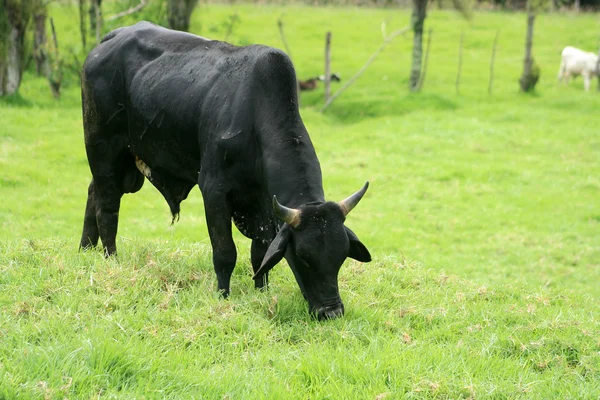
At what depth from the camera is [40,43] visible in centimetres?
2100

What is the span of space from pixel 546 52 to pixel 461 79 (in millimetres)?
6663

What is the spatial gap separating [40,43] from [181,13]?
5201 mm

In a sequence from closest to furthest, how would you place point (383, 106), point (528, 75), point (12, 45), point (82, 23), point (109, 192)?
point (109, 192), point (12, 45), point (82, 23), point (383, 106), point (528, 75)

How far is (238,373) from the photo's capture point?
4.50 meters

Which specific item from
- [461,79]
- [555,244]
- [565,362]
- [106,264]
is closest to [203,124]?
[106,264]

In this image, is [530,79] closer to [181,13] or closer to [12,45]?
[181,13]

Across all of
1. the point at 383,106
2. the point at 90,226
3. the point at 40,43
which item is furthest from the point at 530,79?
the point at 90,226

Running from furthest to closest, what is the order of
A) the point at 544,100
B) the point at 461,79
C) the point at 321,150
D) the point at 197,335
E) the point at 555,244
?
the point at 461,79 → the point at 544,100 → the point at 321,150 → the point at 555,244 → the point at 197,335

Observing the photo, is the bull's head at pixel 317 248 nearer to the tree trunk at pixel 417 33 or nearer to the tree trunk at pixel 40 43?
the tree trunk at pixel 40 43

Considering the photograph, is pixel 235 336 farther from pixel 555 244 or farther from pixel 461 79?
pixel 461 79

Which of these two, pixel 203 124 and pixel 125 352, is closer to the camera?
pixel 125 352

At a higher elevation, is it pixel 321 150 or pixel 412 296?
pixel 412 296

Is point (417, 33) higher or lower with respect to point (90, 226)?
higher

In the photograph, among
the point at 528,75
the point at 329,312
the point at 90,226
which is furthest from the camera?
the point at 528,75
